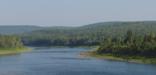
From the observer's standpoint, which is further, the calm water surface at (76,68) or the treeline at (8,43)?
the treeline at (8,43)

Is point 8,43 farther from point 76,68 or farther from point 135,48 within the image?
point 76,68

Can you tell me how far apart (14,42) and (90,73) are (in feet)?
294

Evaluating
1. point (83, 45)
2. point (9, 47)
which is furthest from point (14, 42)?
point (83, 45)

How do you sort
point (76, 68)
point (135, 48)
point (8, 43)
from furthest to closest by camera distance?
point (8, 43) < point (135, 48) < point (76, 68)

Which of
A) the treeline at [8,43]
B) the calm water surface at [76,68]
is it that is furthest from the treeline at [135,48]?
the treeline at [8,43]

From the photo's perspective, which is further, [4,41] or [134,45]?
[4,41]

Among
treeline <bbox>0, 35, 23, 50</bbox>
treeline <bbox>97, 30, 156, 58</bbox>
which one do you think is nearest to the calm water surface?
treeline <bbox>97, 30, 156, 58</bbox>

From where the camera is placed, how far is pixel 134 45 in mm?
98375

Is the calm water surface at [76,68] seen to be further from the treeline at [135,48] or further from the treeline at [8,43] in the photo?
the treeline at [8,43]

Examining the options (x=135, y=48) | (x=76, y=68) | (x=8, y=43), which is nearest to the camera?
(x=76, y=68)

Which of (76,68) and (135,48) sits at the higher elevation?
(135,48)

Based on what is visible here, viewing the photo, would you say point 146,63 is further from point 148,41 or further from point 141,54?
point 148,41

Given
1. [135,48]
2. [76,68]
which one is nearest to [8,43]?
[135,48]

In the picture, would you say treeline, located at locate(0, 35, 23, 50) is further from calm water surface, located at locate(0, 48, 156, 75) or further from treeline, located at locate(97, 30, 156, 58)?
calm water surface, located at locate(0, 48, 156, 75)
